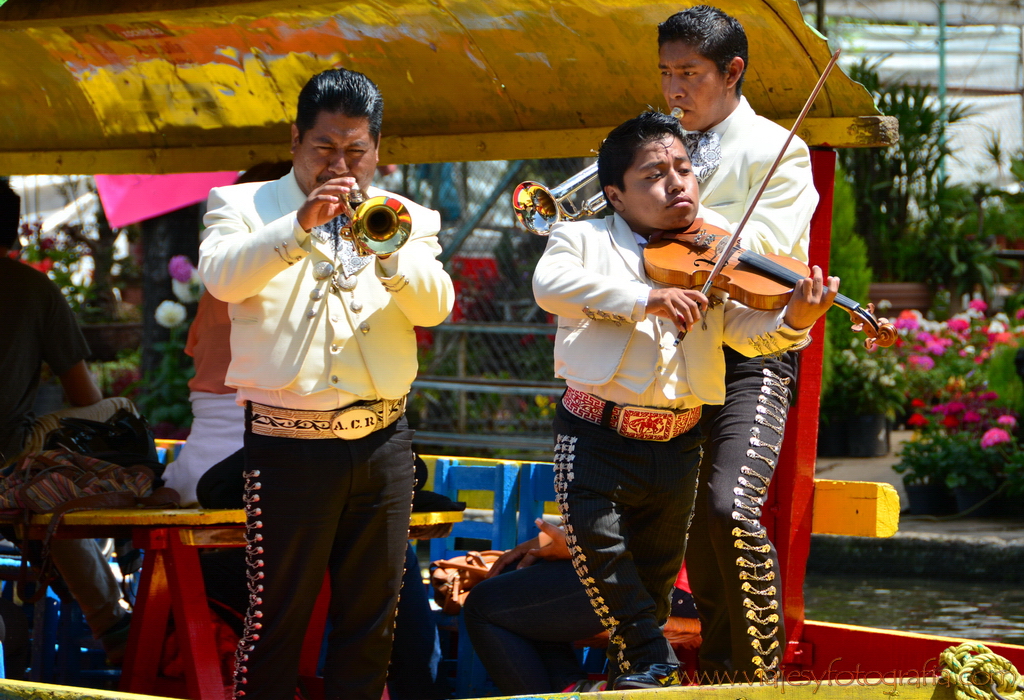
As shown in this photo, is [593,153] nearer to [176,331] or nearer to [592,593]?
[592,593]

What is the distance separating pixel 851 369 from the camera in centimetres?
1102

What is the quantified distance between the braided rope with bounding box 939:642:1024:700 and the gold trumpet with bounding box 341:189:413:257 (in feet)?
5.30

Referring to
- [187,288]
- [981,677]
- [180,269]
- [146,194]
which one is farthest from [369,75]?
[146,194]

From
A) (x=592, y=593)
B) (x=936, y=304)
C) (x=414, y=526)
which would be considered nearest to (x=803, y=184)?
(x=592, y=593)

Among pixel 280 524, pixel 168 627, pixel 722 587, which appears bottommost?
pixel 168 627

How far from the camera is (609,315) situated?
313 cm

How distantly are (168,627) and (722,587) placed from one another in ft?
6.06

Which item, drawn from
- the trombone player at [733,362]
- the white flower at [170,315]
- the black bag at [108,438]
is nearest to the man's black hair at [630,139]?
the trombone player at [733,362]

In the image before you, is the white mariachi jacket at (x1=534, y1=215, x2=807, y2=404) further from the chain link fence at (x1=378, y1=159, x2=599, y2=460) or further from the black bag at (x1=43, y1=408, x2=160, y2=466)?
the chain link fence at (x1=378, y1=159, x2=599, y2=460)

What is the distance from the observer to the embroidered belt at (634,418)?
127 inches

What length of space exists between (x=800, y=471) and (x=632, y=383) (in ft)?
3.99

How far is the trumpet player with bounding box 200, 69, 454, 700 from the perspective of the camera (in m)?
3.16

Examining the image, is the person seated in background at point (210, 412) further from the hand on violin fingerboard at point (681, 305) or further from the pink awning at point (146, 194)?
the pink awning at point (146, 194)

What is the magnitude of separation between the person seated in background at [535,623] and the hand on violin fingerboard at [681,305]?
1.14m
